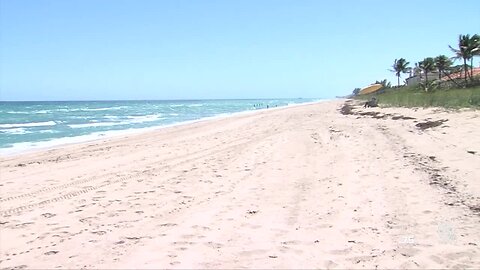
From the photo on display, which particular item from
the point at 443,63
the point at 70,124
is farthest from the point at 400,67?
the point at 70,124

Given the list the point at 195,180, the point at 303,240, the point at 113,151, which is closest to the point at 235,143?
the point at 113,151

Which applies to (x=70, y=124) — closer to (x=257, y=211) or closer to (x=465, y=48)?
(x=257, y=211)

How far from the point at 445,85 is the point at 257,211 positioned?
4203 cm

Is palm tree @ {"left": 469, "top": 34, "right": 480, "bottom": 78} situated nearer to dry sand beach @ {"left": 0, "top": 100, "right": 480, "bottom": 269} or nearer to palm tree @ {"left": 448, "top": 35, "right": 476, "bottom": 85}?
palm tree @ {"left": 448, "top": 35, "right": 476, "bottom": 85}

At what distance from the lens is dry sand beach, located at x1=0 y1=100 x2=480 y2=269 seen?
4.06 m

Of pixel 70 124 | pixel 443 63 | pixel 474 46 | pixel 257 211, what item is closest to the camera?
pixel 257 211

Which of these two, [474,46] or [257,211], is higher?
[474,46]

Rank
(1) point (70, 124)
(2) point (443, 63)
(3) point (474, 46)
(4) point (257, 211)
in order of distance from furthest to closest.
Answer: (2) point (443, 63) → (3) point (474, 46) → (1) point (70, 124) → (4) point (257, 211)

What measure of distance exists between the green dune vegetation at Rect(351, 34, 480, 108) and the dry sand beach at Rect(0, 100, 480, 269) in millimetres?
12179

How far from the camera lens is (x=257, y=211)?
5641 millimetres

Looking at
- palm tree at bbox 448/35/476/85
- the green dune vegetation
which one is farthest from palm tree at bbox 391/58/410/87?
palm tree at bbox 448/35/476/85

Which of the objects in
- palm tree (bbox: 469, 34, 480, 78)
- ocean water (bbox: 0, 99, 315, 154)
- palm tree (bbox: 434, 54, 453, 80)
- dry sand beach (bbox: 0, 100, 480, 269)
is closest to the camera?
dry sand beach (bbox: 0, 100, 480, 269)

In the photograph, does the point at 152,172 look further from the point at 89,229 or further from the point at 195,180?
the point at 89,229

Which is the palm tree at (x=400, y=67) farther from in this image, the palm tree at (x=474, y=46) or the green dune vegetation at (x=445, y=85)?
the palm tree at (x=474, y=46)
